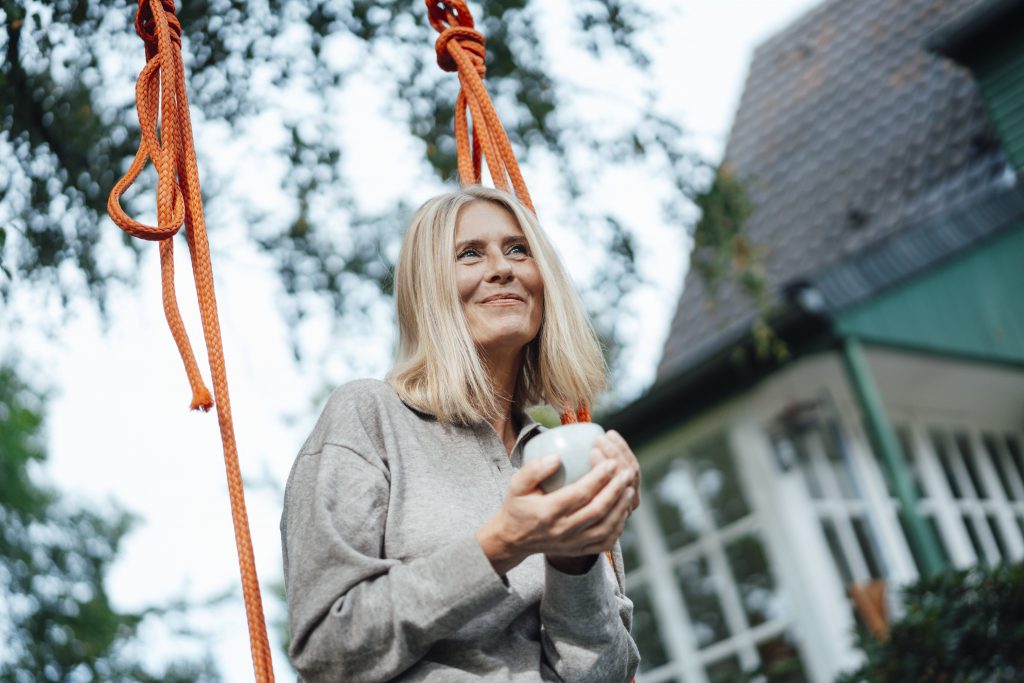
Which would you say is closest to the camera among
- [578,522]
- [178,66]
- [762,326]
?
[578,522]

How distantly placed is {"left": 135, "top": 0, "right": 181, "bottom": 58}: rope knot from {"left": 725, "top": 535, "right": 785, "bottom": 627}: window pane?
8.93 meters

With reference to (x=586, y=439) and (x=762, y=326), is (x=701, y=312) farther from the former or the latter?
(x=586, y=439)

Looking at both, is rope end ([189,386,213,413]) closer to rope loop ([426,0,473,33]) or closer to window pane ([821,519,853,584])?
rope loop ([426,0,473,33])

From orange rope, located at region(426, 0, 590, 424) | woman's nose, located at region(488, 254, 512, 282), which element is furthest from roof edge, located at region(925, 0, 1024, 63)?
woman's nose, located at region(488, 254, 512, 282)

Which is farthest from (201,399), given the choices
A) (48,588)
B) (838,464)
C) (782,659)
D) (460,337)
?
(48,588)

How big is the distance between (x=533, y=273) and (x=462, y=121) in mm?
666

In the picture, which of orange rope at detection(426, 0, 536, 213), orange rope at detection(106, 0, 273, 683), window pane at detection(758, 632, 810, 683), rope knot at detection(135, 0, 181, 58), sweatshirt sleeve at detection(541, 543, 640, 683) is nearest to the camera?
sweatshirt sleeve at detection(541, 543, 640, 683)

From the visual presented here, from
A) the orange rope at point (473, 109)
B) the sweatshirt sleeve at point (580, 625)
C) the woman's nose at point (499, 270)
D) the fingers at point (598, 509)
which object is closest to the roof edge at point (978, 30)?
the orange rope at point (473, 109)

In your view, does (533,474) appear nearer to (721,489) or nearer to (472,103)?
(472,103)

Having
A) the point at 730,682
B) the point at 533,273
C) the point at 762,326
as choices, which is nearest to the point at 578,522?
the point at 533,273

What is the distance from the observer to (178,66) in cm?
215

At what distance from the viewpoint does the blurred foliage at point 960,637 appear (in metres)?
5.20

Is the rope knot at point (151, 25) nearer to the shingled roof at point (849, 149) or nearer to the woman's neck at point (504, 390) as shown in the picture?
the woman's neck at point (504, 390)

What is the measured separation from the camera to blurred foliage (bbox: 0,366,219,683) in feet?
43.8
